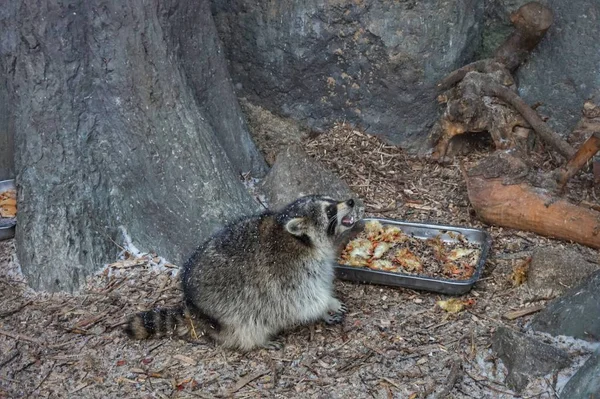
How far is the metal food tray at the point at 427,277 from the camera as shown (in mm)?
3826

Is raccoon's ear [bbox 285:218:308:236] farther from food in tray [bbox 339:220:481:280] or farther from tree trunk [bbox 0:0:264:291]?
tree trunk [bbox 0:0:264:291]

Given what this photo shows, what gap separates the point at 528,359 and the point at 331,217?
1.08 m

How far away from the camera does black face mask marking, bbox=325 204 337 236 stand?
3691mm

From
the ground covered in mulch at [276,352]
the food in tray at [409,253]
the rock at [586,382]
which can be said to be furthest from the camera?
the food in tray at [409,253]

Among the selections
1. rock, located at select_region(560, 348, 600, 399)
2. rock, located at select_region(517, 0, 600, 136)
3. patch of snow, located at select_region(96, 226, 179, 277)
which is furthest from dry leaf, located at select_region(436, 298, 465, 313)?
rock, located at select_region(517, 0, 600, 136)

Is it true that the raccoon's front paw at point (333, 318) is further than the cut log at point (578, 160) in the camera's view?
No

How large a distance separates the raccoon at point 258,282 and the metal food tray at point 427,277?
0.31 meters

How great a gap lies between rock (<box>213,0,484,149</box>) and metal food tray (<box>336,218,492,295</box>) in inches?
40.5

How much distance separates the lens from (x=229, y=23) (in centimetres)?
525

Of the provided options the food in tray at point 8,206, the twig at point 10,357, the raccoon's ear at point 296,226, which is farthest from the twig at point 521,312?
the food in tray at point 8,206

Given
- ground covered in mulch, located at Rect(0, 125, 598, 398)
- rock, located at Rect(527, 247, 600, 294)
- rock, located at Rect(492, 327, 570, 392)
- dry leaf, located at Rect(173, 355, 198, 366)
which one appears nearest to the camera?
rock, located at Rect(492, 327, 570, 392)

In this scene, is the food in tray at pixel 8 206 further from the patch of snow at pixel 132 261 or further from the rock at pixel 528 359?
the rock at pixel 528 359

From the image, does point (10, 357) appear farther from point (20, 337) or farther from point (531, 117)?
point (531, 117)

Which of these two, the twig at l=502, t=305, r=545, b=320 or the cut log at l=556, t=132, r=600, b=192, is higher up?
the cut log at l=556, t=132, r=600, b=192
